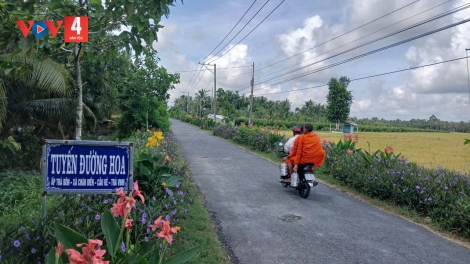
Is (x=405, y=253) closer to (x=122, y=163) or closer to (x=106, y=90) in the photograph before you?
(x=122, y=163)

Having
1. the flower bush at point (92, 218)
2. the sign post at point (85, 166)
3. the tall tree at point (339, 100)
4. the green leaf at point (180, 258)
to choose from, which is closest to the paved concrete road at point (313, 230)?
the flower bush at point (92, 218)

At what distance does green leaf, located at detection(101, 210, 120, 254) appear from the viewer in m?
2.00

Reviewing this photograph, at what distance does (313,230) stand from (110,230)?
164 inches

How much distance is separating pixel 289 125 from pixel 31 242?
52.0 meters

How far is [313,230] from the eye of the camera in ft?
18.4

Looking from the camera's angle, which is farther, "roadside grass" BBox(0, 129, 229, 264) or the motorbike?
the motorbike

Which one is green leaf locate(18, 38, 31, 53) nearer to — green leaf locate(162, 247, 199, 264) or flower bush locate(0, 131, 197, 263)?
flower bush locate(0, 131, 197, 263)

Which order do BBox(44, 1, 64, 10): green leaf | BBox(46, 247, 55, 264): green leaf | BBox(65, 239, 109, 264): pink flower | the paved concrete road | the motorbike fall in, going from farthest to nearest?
the motorbike → the paved concrete road → BBox(44, 1, 64, 10): green leaf → BBox(46, 247, 55, 264): green leaf → BBox(65, 239, 109, 264): pink flower

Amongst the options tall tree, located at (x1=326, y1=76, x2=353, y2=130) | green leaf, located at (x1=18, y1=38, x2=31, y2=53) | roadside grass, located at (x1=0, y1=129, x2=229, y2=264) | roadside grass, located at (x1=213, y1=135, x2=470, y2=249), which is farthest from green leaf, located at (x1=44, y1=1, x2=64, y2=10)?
tall tree, located at (x1=326, y1=76, x2=353, y2=130)

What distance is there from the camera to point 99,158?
302 cm

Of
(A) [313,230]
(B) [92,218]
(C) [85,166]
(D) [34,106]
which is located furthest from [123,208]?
(D) [34,106]

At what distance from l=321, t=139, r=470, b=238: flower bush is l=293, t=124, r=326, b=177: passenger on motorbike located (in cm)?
140


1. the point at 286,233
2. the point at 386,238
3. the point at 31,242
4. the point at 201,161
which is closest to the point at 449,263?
the point at 386,238

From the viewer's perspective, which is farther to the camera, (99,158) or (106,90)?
(106,90)
